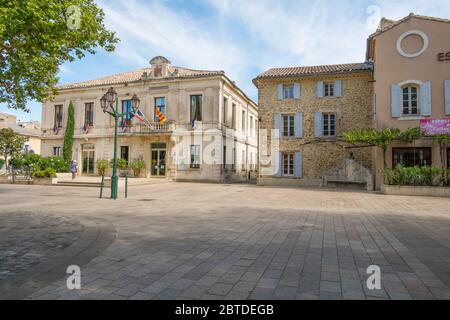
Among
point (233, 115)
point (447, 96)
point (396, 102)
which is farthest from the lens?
point (233, 115)

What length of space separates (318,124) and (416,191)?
25.5ft

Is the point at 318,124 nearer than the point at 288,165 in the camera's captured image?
Yes

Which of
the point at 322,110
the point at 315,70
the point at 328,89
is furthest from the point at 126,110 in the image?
the point at 328,89

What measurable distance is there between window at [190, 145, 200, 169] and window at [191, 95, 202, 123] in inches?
86.4

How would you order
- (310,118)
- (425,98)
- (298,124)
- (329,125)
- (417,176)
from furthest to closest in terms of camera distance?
(298,124) < (310,118) < (329,125) < (425,98) < (417,176)

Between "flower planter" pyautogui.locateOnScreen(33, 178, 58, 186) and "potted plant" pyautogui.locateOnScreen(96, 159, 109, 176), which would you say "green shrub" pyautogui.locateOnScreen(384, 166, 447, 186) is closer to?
"flower planter" pyautogui.locateOnScreen(33, 178, 58, 186)

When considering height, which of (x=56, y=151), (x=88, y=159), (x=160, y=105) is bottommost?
(x=88, y=159)

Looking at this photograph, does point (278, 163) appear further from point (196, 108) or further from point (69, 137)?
point (69, 137)

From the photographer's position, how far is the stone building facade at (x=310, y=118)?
1933cm

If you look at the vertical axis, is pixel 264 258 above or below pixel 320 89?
below

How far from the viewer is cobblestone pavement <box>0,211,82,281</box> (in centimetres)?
380

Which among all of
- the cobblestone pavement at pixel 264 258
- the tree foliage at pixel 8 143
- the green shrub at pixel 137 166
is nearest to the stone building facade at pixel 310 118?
the green shrub at pixel 137 166

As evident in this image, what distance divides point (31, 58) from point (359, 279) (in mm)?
8988

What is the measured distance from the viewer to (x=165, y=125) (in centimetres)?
2370
